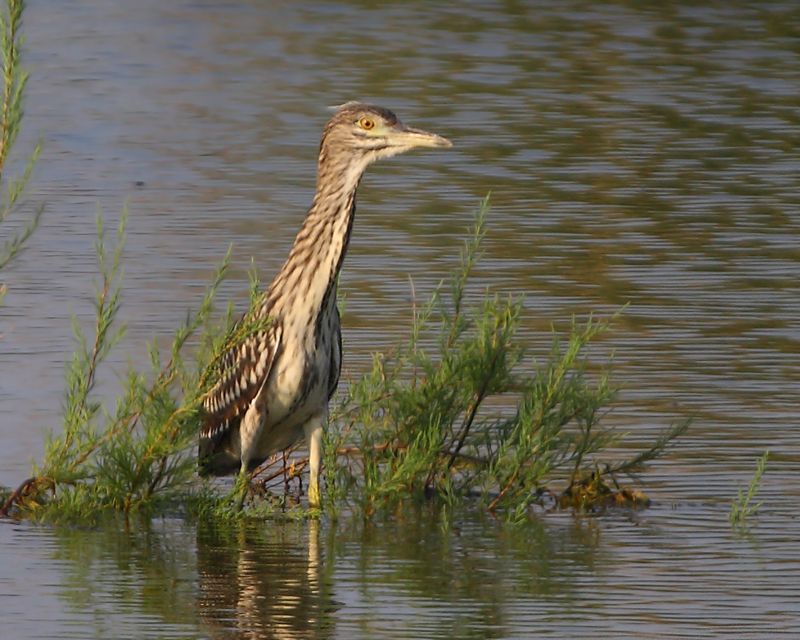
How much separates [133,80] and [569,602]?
14.0 metres

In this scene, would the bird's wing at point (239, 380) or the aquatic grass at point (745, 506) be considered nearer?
the aquatic grass at point (745, 506)

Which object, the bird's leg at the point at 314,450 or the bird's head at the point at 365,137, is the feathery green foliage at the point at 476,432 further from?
the bird's head at the point at 365,137

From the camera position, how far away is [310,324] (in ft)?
30.1

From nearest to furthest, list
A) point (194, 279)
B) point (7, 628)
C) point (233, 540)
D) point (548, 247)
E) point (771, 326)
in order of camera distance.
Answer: point (7, 628) < point (233, 540) < point (771, 326) < point (194, 279) < point (548, 247)

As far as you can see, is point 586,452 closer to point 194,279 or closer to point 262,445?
point 262,445

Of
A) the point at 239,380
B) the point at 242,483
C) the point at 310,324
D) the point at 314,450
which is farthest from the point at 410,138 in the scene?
the point at 242,483

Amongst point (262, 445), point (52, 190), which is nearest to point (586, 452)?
point (262, 445)

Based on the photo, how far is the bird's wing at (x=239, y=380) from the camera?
920 cm

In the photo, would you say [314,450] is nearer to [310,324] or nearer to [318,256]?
[310,324]

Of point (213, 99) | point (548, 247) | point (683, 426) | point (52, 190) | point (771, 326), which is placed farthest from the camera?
point (213, 99)

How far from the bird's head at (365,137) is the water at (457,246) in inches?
62.2

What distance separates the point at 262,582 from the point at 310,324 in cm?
128

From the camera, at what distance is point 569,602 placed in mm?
8086

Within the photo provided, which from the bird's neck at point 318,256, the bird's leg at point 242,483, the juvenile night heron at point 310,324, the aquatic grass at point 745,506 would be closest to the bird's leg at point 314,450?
the juvenile night heron at point 310,324
